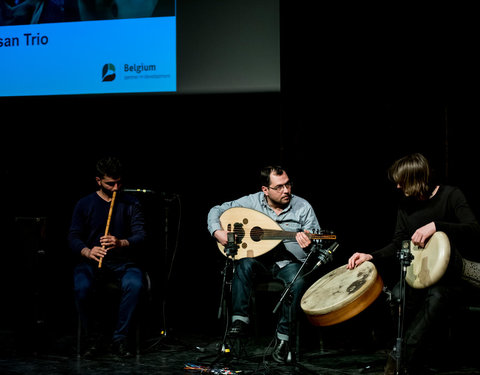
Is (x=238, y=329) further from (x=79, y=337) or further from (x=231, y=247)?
(x=79, y=337)

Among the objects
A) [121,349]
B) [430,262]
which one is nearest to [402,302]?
[430,262]

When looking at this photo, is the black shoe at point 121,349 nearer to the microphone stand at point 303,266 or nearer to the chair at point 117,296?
the chair at point 117,296

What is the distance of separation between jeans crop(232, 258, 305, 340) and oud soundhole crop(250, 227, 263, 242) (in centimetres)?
17

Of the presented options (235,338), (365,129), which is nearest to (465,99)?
(365,129)

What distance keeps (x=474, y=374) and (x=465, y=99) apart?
6.68 ft

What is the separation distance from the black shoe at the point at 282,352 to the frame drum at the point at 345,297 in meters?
0.41

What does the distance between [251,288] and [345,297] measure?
35.1 inches

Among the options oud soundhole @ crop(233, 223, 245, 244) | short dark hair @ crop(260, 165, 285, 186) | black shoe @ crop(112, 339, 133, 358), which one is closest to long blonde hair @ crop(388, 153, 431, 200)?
short dark hair @ crop(260, 165, 285, 186)

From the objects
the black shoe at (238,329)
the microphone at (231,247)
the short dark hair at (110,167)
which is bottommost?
the black shoe at (238,329)

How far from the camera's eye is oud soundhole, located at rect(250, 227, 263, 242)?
4.06 m

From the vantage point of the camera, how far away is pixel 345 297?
10.1 ft

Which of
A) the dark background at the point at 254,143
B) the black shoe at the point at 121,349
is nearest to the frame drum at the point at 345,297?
the dark background at the point at 254,143

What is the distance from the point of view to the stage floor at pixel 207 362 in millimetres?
3416

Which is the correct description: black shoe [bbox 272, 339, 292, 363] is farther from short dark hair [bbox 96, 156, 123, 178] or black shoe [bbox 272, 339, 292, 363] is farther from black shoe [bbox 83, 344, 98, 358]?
short dark hair [bbox 96, 156, 123, 178]
